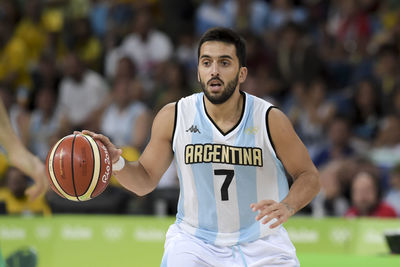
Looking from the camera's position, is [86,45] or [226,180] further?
[86,45]

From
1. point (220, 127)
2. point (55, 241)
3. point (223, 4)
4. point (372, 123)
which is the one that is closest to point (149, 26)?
point (223, 4)

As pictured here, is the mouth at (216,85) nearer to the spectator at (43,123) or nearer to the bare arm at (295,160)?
the bare arm at (295,160)

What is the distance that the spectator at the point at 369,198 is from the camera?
811 centimetres

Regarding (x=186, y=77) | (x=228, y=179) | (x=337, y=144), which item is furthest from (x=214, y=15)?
(x=228, y=179)

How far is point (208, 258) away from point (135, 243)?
3.35 meters

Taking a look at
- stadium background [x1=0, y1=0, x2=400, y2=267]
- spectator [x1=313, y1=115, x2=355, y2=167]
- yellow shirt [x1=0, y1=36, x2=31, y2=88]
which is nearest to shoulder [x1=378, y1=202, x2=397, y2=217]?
stadium background [x1=0, y1=0, x2=400, y2=267]

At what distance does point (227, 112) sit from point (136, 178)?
2.55 feet

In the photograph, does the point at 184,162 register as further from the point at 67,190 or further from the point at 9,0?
the point at 9,0

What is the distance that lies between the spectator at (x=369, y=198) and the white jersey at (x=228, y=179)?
360cm

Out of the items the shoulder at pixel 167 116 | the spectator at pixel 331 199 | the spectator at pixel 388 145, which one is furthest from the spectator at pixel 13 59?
the shoulder at pixel 167 116

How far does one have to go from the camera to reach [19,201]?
9.18 metres

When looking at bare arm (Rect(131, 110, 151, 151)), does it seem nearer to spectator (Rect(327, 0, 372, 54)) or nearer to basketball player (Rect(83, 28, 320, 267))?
spectator (Rect(327, 0, 372, 54))

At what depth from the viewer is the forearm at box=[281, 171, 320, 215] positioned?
4363 millimetres

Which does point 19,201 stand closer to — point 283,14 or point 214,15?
point 214,15
